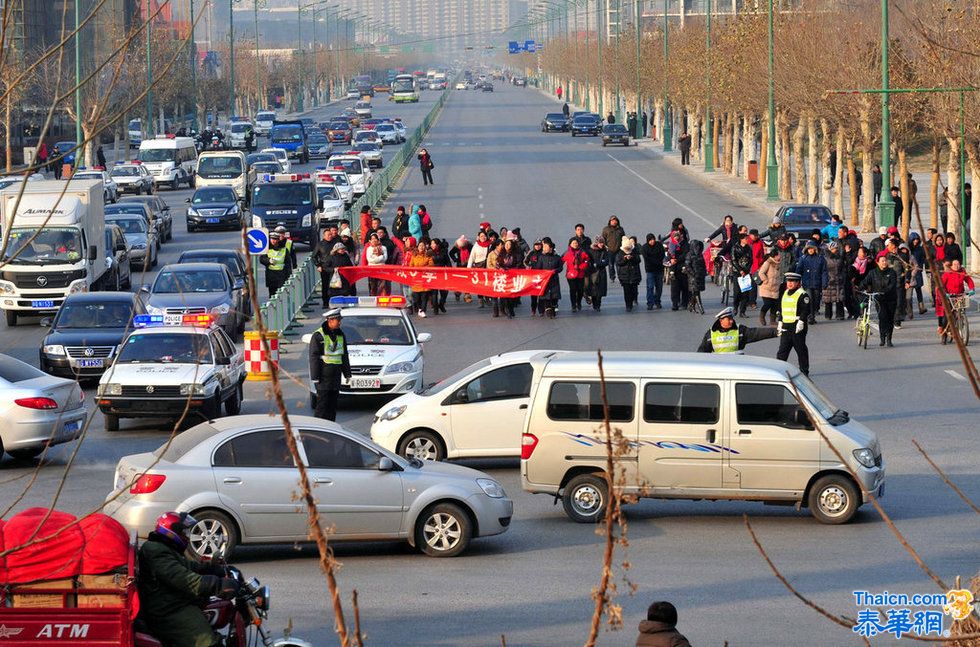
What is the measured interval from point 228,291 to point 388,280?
3.61 metres

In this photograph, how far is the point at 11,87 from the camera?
595 cm

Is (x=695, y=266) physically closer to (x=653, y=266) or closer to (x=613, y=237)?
(x=653, y=266)

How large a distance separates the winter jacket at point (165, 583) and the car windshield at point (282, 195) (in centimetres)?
3639

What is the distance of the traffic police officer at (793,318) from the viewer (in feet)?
75.1

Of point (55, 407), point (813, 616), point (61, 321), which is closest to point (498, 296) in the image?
point (61, 321)

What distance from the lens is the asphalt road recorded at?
12.0m

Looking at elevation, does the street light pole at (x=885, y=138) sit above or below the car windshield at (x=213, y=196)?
above

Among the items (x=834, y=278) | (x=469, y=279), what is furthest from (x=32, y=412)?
(x=834, y=278)

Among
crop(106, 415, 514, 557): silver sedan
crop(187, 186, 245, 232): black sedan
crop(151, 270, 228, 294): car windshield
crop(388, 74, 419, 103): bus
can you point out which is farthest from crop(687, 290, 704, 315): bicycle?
crop(388, 74, 419, 103): bus

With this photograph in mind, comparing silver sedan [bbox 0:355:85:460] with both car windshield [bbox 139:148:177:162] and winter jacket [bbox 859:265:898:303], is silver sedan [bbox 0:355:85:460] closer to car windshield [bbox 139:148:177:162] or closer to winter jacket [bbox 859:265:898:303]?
winter jacket [bbox 859:265:898:303]

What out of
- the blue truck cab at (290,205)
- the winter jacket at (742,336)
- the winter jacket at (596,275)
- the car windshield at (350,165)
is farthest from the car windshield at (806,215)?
the car windshield at (350,165)

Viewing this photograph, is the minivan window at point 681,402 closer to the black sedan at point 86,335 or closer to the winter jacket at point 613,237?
the black sedan at point 86,335

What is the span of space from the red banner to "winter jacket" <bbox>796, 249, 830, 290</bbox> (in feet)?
16.5

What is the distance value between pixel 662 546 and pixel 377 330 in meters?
9.84
